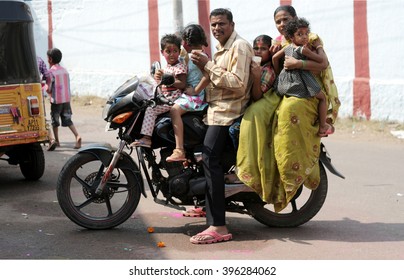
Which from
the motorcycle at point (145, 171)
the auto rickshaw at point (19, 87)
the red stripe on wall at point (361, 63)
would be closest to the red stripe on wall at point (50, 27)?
the red stripe on wall at point (361, 63)

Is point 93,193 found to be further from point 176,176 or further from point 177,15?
point 177,15

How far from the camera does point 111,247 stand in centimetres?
588

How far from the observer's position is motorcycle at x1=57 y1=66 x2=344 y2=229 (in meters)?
6.13

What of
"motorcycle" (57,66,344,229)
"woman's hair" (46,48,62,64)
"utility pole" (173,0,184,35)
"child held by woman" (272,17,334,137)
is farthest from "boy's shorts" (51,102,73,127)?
"child held by woman" (272,17,334,137)

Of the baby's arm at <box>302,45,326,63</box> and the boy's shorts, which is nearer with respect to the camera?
the baby's arm at <box>302,45,326,63</box>

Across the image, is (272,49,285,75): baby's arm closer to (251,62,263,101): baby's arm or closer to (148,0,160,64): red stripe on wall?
(251,62,263,101): baby's arm

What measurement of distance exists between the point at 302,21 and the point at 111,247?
2.35m

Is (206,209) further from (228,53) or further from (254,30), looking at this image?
(254,30)

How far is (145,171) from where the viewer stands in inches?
244

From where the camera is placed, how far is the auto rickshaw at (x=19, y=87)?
8117mm

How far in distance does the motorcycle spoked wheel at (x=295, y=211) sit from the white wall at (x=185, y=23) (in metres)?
6.51

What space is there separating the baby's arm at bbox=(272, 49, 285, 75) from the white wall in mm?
6765

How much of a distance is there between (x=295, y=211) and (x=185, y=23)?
31.2 ft
